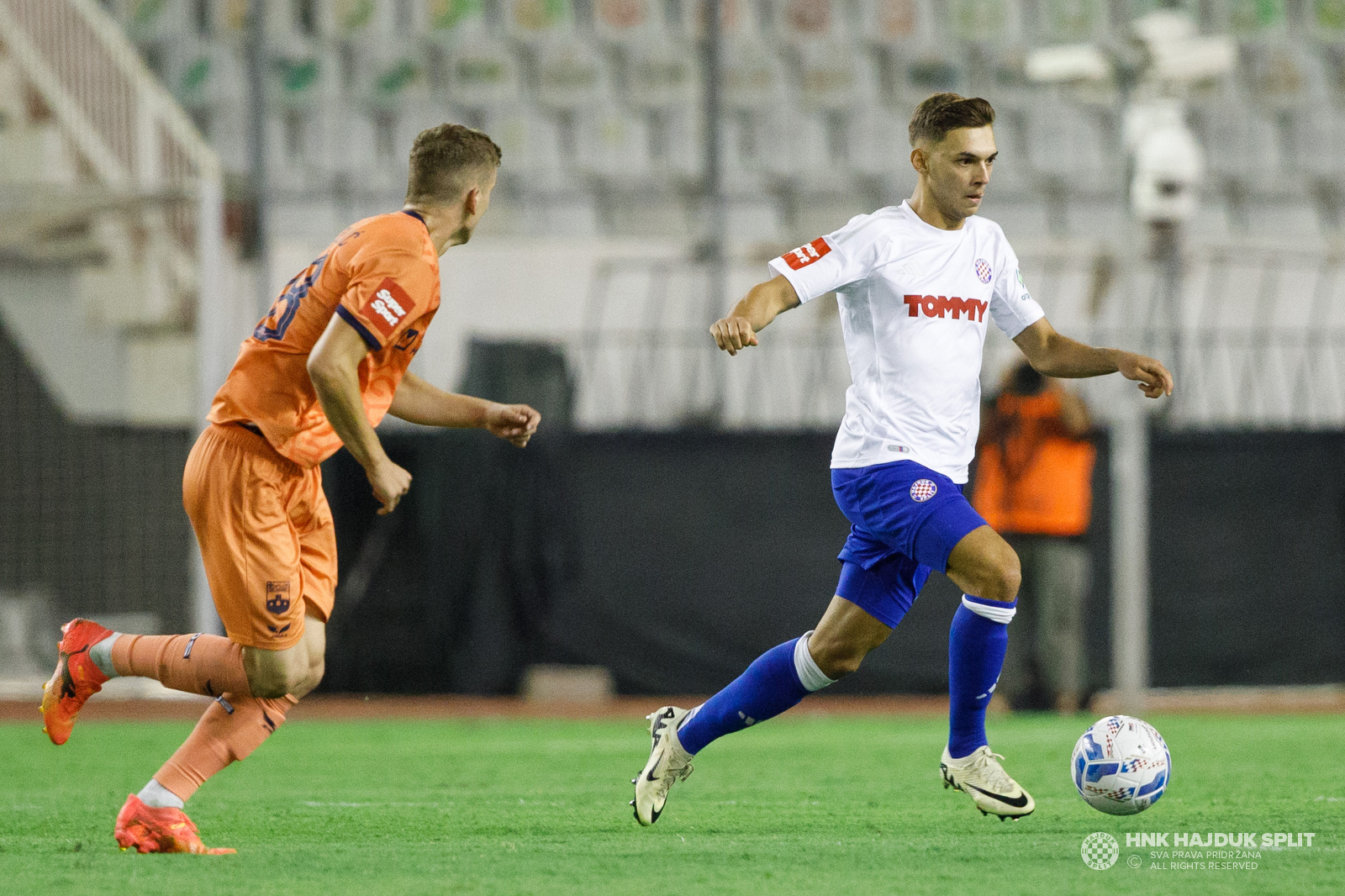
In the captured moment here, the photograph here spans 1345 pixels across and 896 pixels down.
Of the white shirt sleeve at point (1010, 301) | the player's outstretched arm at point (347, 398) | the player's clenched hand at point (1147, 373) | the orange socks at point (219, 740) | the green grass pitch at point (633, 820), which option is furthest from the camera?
the white shirt sleeve at point (1010, 301)

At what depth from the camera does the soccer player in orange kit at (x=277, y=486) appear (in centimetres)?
405

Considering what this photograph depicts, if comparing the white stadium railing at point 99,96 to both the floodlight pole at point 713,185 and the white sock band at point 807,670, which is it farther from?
the white sock band at point 807,670

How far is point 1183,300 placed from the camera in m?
13.3

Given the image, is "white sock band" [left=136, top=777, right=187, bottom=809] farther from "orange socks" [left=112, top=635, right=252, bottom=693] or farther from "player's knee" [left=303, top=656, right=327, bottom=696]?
"player's knee" [left=303, top=656, right=327, bottom=696]

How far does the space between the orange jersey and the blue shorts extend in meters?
1.29

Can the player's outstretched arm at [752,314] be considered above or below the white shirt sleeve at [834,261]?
below

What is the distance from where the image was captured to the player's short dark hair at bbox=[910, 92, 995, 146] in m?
4.64

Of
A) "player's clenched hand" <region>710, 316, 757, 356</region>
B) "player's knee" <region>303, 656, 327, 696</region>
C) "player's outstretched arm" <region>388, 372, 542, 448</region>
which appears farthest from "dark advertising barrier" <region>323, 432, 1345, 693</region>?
"player's clenched hand" <region>710, 316, 757, 356</region>

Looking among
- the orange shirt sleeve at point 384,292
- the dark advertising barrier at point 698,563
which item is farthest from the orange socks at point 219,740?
the dark advertising barrier at point 698,563

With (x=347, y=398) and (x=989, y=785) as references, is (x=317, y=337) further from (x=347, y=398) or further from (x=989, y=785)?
(x=989, y=785)

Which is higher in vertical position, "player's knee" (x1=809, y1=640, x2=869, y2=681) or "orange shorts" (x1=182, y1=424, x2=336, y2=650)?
"orange shorts" (x1=182, y1=424, x2=336, y2=650)

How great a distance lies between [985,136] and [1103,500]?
20.0 ft

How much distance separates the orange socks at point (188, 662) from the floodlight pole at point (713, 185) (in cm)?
699

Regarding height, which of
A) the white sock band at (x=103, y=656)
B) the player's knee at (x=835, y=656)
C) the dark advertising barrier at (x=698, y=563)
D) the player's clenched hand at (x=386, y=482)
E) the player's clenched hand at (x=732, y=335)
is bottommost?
the dark advertising barrier at (x=698, y=563)
